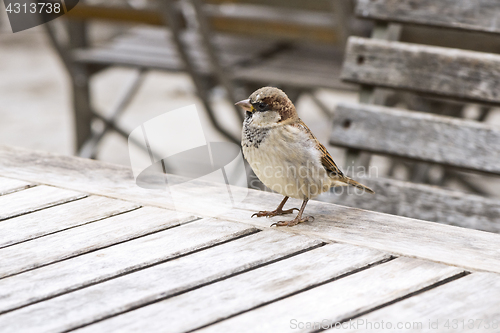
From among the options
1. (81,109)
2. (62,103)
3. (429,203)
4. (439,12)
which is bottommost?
(62,103)

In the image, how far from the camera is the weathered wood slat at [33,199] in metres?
1.19

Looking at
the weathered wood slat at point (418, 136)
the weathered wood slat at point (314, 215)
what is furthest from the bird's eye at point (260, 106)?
the weathered wood slat at point (418, 136)

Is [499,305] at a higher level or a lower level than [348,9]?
lower

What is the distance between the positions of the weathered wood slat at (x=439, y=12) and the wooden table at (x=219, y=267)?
0.86m

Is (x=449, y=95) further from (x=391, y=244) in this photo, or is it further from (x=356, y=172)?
(x=391, y=244)

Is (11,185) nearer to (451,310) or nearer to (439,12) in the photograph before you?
(451,310)

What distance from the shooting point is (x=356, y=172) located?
6.48 ft

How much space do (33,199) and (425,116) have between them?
116 cm

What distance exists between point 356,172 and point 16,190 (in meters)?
1.07

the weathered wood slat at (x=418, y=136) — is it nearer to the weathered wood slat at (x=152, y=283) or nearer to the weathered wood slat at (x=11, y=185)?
the weathered wood slat at (x=152, y=283)

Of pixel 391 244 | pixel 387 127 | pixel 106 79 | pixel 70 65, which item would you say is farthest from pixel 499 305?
pixel 106 79

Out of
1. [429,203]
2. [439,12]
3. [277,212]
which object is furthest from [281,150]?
[439,12]

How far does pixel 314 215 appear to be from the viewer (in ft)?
4.13

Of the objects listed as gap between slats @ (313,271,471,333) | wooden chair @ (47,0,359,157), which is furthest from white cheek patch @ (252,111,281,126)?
wooden chair @ (47,0,359,157)
